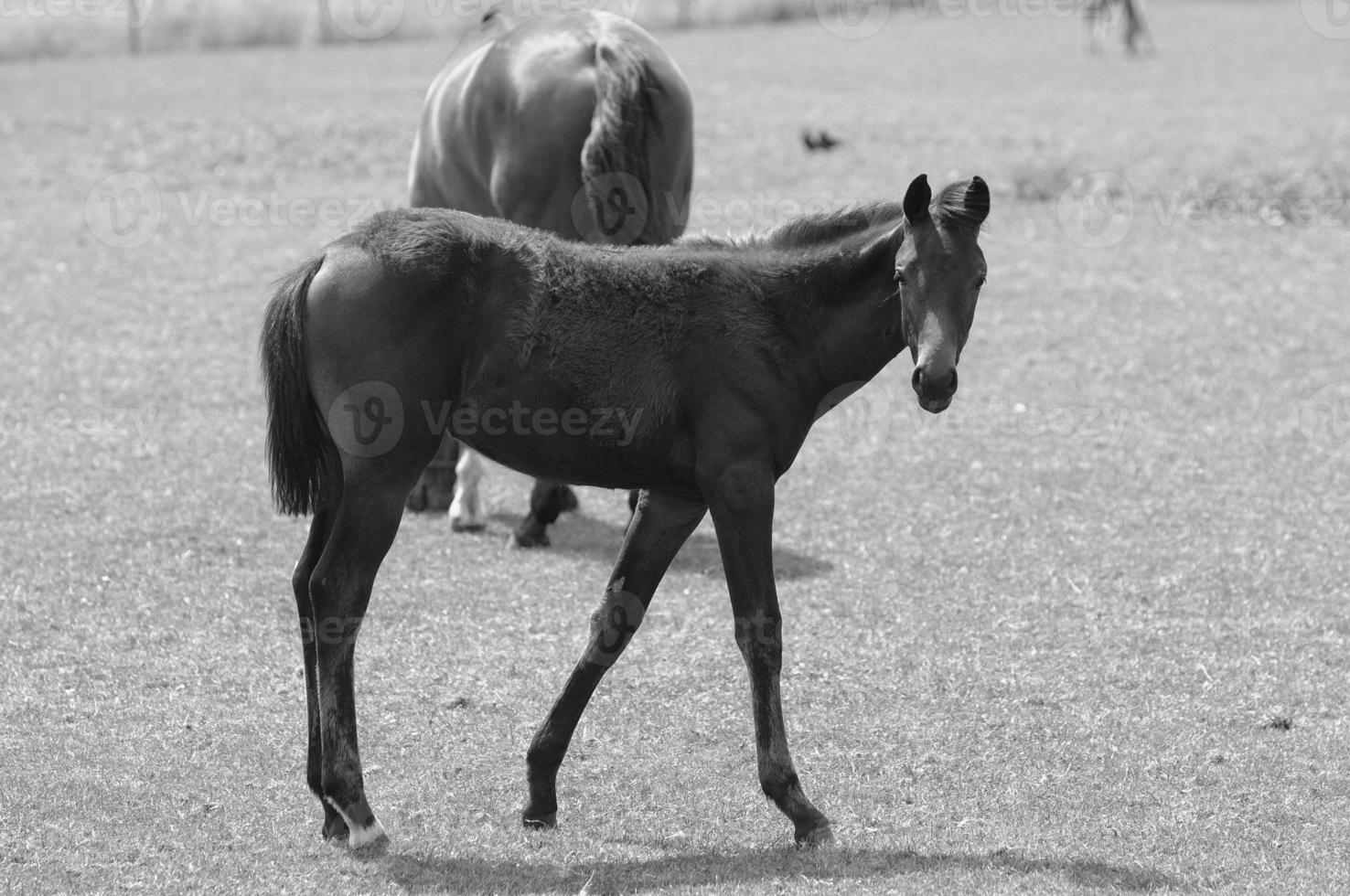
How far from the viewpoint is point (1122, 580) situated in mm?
9398

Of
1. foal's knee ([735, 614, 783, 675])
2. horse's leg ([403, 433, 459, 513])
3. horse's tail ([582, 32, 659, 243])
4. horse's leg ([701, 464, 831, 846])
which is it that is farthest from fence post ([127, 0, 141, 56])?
foal's knee ([735, 614, 783, 675])

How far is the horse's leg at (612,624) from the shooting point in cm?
615

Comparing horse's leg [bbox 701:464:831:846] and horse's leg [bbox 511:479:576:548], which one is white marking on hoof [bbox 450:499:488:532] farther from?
horse's leg [bbox 701:464:831:846]

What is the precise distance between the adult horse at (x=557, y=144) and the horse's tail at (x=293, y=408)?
2.86m

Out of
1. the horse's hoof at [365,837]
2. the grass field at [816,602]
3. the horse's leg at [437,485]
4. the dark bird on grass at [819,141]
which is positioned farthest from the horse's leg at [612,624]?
the dark bird on grass at [819,141]

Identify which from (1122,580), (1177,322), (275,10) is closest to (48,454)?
(1122,580)

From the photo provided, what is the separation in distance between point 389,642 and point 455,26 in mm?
28431

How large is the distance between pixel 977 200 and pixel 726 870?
99.9 inches

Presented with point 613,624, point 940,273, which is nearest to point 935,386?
point 940,273

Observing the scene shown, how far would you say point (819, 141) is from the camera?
20.6m

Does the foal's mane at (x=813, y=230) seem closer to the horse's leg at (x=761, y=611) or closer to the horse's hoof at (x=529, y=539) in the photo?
the horse's leg at (x=761, y=611)

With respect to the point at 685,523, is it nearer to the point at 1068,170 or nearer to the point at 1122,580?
the point at 1122,580

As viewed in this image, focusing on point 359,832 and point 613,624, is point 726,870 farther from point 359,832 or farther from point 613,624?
point 359,832

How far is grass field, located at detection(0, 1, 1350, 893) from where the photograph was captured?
6.04m
